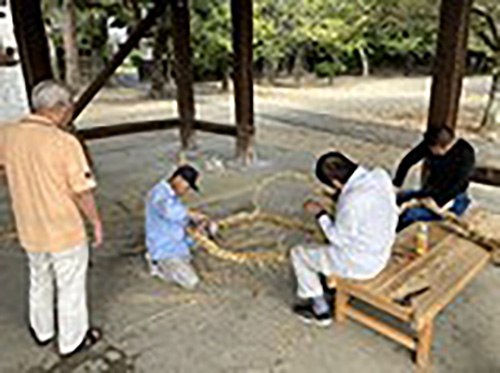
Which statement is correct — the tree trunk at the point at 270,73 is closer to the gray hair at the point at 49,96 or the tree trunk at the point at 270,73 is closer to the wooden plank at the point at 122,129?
the wooden plank at the point at 122,129

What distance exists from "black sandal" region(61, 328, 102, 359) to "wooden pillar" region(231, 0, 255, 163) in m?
4.12

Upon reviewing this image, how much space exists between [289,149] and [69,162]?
574cm

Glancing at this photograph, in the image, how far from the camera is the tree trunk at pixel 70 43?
42.8 feet

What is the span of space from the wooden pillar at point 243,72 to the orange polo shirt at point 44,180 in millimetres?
4277

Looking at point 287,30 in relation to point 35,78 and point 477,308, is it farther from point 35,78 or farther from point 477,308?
point 477,308

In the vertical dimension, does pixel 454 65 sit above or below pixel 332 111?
above

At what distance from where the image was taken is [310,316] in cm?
317

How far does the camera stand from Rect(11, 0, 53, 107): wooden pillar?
16.8ft

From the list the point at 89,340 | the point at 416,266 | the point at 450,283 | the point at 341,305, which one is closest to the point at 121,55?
the point at 89,340

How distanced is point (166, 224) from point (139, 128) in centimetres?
398

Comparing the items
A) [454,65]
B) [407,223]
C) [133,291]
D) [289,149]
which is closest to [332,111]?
[289,149]

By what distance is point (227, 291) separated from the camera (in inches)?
140

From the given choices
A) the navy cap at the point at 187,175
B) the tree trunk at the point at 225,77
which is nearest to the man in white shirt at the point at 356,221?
the navy cap at the point at 187,175

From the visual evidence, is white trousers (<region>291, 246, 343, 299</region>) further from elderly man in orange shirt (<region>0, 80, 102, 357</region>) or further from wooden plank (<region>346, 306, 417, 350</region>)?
elderly man in orange shirt (<region>0, 80, 102, 357</region>)
